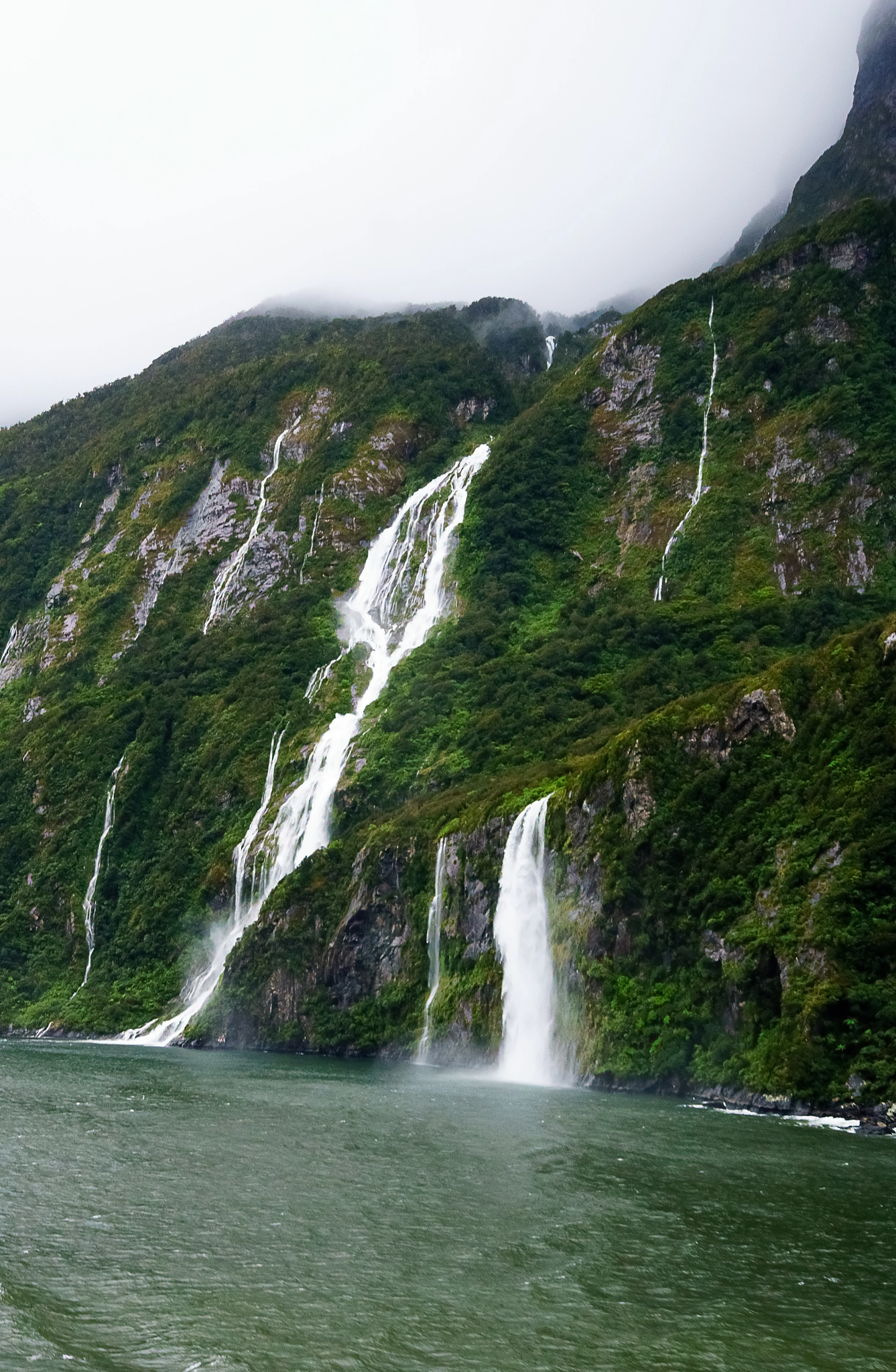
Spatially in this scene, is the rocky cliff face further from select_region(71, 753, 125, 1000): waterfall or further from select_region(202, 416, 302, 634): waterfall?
select_region(71, 753, 125, 1000): waterfall

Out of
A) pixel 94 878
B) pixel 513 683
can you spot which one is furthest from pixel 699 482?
pixel 94 878

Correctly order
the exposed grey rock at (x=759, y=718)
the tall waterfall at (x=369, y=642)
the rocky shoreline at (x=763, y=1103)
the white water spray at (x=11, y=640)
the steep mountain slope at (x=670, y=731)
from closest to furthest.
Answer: the rocky shoreline at (x=763, y=1103)
the steep mountain slope at (x=670, y=731)
the exposed grey rock at (x=759, y=718)
the tall waterfall at (x=369, y=642)
the white water spray at (x=11, y=640)

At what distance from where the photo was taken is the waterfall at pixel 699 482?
7912cm

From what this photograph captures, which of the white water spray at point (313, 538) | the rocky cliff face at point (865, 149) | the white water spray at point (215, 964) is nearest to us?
the white water spray at point (215, 964)

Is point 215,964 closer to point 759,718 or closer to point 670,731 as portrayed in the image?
point 670,731

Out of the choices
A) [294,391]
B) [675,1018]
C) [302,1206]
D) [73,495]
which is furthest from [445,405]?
[302,1206]

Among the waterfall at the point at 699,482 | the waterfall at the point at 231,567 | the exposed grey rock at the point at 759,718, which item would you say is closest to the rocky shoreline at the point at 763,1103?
the exposed grey rock at the point at 759,718

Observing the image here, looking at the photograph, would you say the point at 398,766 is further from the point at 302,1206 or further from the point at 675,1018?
the point at 302,1206

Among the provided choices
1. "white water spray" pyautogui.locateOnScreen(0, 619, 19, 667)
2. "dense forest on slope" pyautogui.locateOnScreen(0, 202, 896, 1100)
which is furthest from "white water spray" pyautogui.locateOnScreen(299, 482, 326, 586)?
"white water spray" pyautogui.locateOnScreen(0, 619, 19, 667)

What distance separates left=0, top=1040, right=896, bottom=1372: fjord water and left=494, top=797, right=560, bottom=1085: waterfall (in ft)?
37.1

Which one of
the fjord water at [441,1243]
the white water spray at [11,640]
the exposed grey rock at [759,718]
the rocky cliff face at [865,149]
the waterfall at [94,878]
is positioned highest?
the rocky cliff face at [865,149]

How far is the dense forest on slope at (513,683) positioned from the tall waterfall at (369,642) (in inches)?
68.8

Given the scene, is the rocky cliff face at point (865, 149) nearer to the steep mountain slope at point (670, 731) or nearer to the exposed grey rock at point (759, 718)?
the steep mountain slope at point (670, 731)

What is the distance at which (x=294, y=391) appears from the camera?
122 metres
